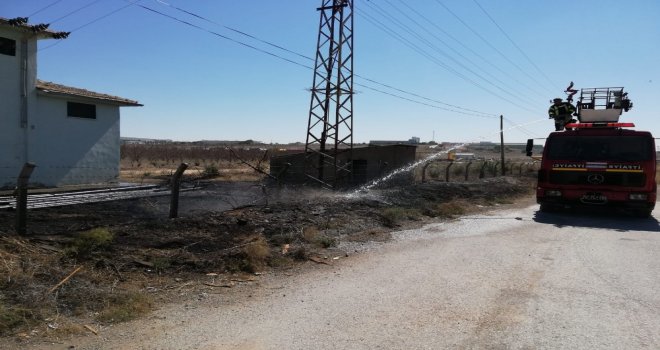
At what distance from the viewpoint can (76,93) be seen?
1914 cm

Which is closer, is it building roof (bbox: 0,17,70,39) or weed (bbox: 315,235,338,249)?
weed (bbox: 315,235,338,249)

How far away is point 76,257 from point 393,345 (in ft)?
13.9

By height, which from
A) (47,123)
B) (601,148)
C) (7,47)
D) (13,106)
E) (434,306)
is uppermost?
(7,47)

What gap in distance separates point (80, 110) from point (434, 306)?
18.5 m

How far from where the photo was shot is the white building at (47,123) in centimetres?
1681

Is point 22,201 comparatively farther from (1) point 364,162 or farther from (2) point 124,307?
(1) point 364,162

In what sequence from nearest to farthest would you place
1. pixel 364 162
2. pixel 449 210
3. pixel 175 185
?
pixel 175 185, pixel 449 210, pixel 364 162

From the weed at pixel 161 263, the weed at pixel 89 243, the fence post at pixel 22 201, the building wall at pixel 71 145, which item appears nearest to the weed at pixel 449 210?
the weed at pixel 161 263

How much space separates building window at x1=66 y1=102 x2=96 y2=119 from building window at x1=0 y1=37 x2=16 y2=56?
2.73 metres

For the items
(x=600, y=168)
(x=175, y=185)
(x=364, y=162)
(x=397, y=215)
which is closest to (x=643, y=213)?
(x=600, y=168)

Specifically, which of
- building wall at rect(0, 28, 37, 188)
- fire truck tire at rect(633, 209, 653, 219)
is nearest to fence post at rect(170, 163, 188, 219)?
building wall at rect(0, 28, 37, 188)

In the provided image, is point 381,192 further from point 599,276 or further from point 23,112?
point 23,112

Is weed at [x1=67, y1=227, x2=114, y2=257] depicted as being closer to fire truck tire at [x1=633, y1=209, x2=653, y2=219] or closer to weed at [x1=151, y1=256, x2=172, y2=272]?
weed at [x1=151, y1=256, x2=172, y2=272]

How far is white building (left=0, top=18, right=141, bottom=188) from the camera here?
16.8 m
